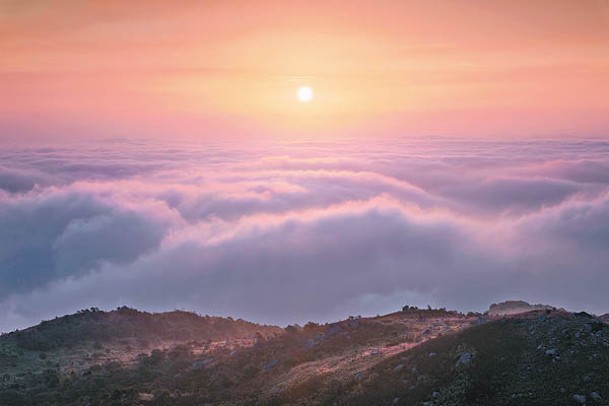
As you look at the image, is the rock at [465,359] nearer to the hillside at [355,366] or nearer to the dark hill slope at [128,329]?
the hillside at [355,366]

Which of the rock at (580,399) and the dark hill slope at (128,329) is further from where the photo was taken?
the dark hill slope at (128,329)

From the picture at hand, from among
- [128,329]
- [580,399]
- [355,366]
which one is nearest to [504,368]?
[580,399]

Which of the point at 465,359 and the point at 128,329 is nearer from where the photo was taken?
the point at 465,359

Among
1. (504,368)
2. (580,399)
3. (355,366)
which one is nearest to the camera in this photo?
(580,399)

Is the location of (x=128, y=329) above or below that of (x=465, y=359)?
below

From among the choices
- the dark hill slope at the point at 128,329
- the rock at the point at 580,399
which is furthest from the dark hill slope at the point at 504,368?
the dark hill slope at the point at 128,329

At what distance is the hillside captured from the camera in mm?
20359

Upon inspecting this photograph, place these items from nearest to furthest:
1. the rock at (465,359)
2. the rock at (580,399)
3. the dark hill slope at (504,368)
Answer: the rock at (580,399) → the dark hill slope at (504,368) → the rock at (465,359)

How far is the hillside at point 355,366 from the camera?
20.4m

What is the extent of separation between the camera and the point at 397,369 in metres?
23.5

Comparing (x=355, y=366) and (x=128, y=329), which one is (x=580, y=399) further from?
(x=128, y=329)

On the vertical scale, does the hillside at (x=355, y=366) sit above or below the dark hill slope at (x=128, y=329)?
above

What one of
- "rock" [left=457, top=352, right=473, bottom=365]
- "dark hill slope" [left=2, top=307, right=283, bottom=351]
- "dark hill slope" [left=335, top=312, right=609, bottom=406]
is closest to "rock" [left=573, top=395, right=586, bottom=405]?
"dark hill slope" [left=335, top=312, right=609, bottom=406]

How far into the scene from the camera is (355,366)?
84.9ft
